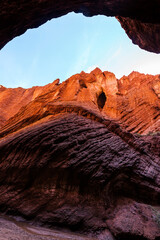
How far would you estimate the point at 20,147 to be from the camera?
27.4 feet

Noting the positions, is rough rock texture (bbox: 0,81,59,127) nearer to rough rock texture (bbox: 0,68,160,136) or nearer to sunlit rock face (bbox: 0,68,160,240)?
rough rock texture (bbox: 0,68,160,136)

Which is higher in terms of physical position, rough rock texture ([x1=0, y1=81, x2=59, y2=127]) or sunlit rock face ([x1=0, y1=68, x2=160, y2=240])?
rough rock texture ([x1=0, y1=81, x2=59, y2=127])

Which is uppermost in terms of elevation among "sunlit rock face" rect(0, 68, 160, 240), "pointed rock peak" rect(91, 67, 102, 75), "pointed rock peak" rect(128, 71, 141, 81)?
"pointed rock peak" rect(128, 71, 141, 81)

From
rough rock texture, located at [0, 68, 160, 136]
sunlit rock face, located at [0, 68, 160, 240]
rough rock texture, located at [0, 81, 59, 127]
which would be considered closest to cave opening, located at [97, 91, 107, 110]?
rough rock texture, located at [0, 68, 160, 136]

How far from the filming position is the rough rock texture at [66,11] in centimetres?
796

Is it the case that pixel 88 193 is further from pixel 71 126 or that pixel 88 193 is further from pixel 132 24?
pixel 132 24

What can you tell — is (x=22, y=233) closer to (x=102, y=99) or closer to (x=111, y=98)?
(x=111, y=98)

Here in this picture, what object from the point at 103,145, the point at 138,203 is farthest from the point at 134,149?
the point at 138,203

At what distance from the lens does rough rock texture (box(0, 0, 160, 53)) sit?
7957 mm

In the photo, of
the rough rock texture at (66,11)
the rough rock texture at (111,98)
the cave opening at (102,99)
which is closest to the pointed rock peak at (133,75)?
the rough rock texture at (111,98)

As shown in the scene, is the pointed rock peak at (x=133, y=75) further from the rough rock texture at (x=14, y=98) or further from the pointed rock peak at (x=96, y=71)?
the rough rock texture at (x=14, y=98)

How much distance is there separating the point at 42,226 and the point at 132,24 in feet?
53.5

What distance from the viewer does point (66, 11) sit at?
36.8ft

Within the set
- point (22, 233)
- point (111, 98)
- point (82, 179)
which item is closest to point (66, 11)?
point (82, 179)
